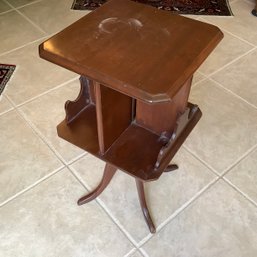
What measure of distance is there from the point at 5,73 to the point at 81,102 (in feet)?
3.17

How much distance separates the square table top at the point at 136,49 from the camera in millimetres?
700

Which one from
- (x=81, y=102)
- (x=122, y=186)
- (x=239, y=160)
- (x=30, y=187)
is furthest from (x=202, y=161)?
(x=30, y=187)

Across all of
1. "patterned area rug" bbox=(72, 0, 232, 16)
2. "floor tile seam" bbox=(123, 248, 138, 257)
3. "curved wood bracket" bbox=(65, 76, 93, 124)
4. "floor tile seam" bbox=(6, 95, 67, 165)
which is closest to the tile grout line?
"patterned area rug" bbox=(72, 0, 232, 16)

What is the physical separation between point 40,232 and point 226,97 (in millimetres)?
1140

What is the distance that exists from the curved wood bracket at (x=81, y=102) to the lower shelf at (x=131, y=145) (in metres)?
0.02

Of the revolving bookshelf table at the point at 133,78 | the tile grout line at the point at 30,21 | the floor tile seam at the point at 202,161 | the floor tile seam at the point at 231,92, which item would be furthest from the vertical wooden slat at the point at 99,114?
the tile grout line at the point at 30,21

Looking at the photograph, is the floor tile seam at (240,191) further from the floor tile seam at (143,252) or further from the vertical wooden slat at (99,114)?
the vertical wooden slat at (99,114)

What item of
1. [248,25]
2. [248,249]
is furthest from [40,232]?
[248,25]

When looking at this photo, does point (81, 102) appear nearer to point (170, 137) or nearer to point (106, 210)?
point (170, 137)

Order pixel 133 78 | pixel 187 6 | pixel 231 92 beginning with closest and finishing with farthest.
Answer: pixel 133 78 → pixel 231 92 → pixel 187 6

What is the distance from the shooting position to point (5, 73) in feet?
5.91

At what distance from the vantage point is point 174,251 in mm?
1099

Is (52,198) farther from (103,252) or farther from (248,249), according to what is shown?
(248,249)

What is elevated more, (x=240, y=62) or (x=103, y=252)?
(x=240, y=62)
